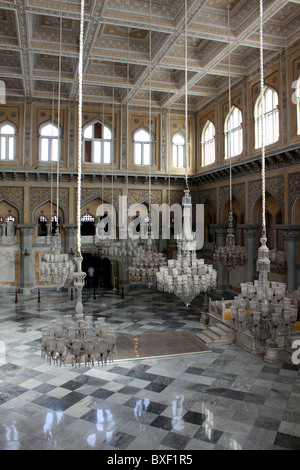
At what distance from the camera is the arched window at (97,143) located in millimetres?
15617

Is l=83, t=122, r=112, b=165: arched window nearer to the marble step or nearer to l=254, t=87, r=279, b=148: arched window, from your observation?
l=254, t=87, r=279, b=148: arched window

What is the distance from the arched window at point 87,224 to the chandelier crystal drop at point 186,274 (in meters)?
10.7

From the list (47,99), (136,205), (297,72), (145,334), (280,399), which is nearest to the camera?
(280,399)

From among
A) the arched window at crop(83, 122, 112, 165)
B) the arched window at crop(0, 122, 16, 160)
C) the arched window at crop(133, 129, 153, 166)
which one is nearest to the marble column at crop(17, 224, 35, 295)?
the arched window at crop(0, 122, 16, 160)

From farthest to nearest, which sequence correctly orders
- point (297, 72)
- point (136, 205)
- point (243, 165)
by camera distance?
point (136, 205) → point (243, 165) → point (297, 72)

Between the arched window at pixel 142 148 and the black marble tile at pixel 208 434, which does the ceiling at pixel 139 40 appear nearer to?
the arched window at pixel 142 148

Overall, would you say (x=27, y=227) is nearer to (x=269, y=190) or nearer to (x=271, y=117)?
(x=269, y=190)

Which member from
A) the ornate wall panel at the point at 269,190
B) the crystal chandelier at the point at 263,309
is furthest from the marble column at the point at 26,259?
the crystal chandelier at the point at 263,309

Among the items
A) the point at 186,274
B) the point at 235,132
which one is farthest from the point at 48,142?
the point at 186,274

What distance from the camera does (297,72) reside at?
10125 mm
